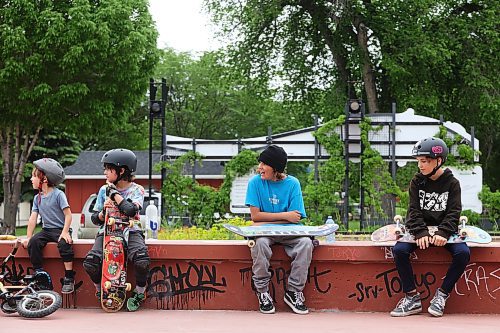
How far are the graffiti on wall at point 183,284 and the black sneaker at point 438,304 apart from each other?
1861 mm

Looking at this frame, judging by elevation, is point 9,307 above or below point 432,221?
below

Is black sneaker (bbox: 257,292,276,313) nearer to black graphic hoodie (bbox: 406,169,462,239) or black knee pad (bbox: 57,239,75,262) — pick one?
black graphic hoodie (bbox: 406,169,462,239)

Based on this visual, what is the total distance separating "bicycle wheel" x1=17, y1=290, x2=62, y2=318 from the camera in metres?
6.62

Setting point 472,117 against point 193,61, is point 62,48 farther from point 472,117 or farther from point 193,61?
point 193,61

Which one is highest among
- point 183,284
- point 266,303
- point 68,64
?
point 68,64

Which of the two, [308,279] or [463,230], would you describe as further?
[308,279]

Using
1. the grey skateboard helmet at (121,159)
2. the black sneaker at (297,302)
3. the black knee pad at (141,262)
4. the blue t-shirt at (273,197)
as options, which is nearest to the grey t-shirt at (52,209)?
the grey skateboard helmet at (121,159)

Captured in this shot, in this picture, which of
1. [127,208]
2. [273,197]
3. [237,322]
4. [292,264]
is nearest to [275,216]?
[273,197]

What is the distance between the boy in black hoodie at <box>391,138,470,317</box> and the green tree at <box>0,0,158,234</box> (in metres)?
18.4

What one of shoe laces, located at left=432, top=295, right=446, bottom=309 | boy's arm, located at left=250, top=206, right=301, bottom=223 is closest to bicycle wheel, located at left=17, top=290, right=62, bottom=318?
boy's arm, located at left=250, top=206, right=301, bottom=223

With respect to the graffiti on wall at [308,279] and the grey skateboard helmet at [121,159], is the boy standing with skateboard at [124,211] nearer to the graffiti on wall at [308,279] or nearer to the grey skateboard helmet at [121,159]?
the grey skateboard helmet at [121,159]

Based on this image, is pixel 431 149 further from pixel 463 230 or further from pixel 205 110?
pixel 205 110

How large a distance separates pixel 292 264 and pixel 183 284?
3.57 ft

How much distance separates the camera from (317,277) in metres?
7.18
